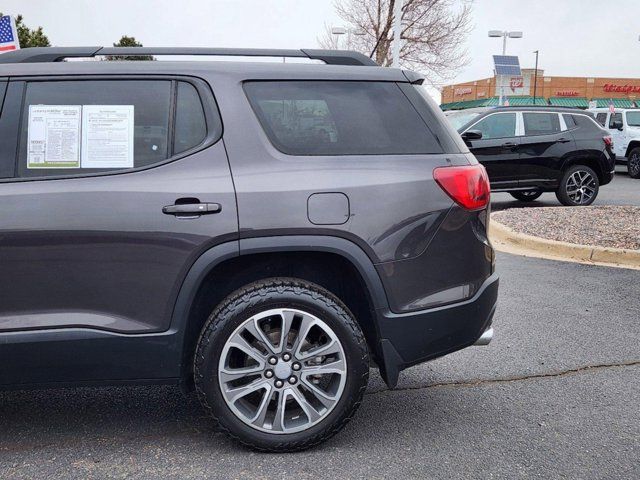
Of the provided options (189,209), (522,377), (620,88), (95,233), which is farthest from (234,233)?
(620,88)

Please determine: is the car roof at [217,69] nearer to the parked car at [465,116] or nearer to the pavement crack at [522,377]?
the pavement crack at [522,377]

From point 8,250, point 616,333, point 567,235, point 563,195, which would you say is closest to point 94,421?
point 8,250

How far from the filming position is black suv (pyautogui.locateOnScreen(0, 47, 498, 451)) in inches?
114

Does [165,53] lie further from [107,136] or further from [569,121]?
[569,121]

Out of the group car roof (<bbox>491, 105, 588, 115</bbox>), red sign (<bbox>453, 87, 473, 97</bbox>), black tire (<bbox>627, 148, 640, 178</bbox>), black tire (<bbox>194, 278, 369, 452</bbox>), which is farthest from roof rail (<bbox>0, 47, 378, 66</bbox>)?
red sign (<bbox>453, 87, 473, 97</bbox>)

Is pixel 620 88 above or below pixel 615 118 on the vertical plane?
above

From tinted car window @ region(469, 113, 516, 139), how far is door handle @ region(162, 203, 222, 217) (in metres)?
9.78

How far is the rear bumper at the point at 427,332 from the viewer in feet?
10.1

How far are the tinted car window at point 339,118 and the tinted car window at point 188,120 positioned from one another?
0.25 metres

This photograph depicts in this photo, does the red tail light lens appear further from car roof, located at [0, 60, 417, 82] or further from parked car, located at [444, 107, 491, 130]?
parked car, located at [444, 107, 491, 130]

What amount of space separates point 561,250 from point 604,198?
719cm

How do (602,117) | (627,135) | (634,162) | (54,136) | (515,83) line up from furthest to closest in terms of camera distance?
(515,83), (602,117), (627,135), (634,162), (54,136)

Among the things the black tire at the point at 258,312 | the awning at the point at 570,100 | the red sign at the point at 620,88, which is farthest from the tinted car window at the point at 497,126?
the red sign at the point at 620,88

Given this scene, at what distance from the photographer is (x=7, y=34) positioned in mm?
9805
